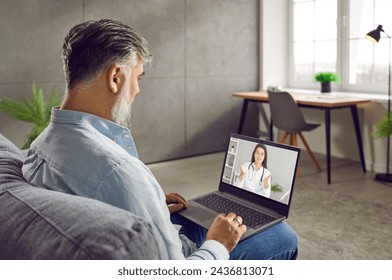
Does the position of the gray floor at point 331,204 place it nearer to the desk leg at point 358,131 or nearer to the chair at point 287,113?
the desk leg at point 358,131

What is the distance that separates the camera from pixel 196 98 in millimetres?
5297

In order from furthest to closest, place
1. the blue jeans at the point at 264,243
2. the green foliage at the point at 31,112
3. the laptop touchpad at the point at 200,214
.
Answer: the green foliage at the point at 31,112 < the laptop touchpad at the point at 200,214 < the blue jeans at the point at 264,243

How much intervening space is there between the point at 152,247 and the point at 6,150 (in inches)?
→ 37.9

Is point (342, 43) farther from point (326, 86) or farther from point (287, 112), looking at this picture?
point (287, 112)

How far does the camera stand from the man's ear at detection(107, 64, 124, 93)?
3.61 feet

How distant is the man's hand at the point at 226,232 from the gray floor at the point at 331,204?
1.49 metres

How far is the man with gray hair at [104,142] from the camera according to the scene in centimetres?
93

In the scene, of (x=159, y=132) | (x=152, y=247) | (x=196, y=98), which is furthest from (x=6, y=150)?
(x=196, y=98)

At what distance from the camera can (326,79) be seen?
4906 millimetres

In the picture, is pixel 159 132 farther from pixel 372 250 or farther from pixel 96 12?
pixel 372 250

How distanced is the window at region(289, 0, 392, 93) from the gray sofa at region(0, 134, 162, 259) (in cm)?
465

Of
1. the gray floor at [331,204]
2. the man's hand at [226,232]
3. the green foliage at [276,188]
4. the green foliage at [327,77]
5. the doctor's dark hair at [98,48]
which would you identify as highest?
the green foliage at [327,77]

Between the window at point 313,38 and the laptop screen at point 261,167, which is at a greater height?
the window at point 313,38

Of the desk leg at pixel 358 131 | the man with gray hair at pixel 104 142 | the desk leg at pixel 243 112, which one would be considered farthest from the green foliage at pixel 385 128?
the man with gray hair at pixel 104 142
